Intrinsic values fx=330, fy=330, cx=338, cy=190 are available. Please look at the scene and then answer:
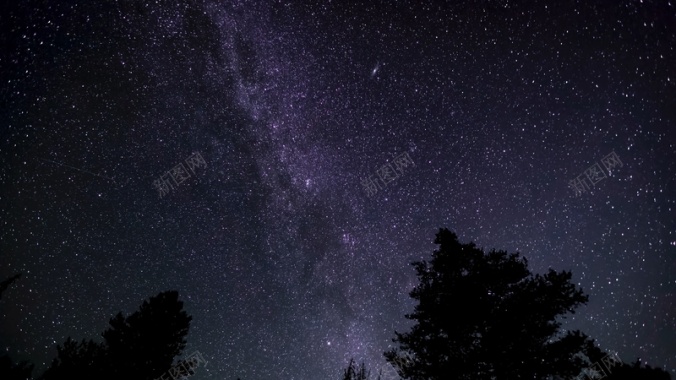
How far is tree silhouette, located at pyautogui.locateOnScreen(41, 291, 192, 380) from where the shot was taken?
1106 cm

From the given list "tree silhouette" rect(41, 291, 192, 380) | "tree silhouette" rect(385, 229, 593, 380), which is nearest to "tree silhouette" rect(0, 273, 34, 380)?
"tree silhouette" rect(41, 291, 192, 380)

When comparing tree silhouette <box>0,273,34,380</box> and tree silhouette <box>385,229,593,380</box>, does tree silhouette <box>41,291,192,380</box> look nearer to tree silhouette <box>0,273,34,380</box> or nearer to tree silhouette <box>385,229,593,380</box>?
tree silhouette <box>0,273,34,380</box>

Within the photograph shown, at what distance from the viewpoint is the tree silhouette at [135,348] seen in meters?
11.1

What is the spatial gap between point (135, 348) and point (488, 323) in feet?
39.0

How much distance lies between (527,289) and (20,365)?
54.1ft

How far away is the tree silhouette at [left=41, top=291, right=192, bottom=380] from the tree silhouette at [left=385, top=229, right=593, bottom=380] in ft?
27.4

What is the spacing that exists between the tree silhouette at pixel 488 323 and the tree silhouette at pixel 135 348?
27.4 feet

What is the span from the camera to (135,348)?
11859 mm

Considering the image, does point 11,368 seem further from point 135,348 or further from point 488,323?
point 488,323

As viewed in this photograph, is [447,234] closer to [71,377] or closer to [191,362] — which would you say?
[191,362]

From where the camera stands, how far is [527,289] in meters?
8.95

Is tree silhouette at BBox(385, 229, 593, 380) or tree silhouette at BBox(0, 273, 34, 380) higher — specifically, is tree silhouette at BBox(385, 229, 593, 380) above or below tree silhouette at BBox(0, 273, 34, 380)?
below

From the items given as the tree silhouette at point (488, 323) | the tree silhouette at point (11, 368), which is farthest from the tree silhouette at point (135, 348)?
the tree silhouette at point (488, 323)

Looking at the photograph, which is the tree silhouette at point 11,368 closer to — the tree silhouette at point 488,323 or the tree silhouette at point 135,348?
the tree silhouette at point 135,348
